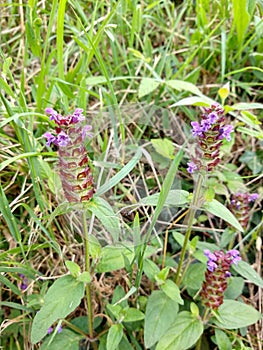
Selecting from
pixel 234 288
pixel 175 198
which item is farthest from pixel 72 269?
pixel 234 288

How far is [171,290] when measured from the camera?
1.41 meters

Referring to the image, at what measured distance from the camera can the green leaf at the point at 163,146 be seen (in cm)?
167

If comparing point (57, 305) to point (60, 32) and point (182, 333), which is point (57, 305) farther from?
point (60, 32)

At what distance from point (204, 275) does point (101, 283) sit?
1.09ft

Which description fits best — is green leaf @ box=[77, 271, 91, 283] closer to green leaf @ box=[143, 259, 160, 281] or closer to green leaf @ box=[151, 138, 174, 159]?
green leaf @ box=[143, 259, 160, 281]

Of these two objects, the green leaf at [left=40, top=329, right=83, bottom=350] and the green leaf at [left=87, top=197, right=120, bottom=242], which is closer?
the green leaf at [left=87, top=197, right=120, bottom=242]

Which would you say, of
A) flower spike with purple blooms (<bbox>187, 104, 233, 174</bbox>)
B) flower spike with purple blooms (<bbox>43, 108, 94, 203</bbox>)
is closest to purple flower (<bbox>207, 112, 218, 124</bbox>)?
flower spike with purple blooms (<bbox>187, 104, 233, 174</bbox>)

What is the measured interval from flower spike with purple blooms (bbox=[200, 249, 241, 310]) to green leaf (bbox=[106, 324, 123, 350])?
0.28 metres

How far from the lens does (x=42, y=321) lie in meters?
1.25

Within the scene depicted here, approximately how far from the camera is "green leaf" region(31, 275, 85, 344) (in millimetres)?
1237

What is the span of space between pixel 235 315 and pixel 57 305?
21.9 inches

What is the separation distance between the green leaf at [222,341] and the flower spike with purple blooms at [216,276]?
12 cm

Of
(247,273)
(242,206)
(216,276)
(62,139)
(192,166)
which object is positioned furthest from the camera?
(242,206)

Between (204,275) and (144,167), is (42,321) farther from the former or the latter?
(144,167)
